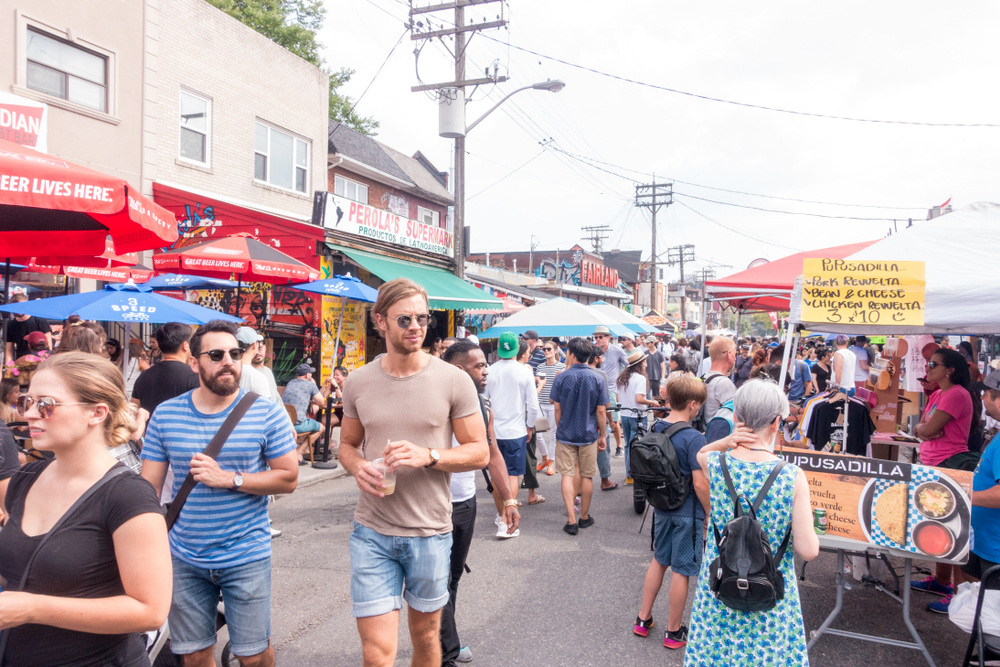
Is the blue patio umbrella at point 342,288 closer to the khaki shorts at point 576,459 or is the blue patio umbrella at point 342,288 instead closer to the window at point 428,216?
the khaki shorts at point 576,459

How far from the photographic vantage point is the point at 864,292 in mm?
4344

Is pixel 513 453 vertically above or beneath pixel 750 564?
beneath

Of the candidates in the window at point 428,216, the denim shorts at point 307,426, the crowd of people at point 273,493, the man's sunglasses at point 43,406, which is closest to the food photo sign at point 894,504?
the crowd of people at point 273,493

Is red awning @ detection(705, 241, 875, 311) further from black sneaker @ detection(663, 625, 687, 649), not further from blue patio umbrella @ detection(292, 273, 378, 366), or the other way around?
blue patio umbrella @ detection(292, 273, 378, 366)

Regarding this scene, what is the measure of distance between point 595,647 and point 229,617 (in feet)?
7.47

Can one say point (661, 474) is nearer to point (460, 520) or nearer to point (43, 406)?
point (460, 520)

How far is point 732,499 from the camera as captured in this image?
2785 millimetres

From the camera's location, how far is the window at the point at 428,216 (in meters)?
25.1

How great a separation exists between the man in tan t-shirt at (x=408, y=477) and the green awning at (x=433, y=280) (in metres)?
9.01

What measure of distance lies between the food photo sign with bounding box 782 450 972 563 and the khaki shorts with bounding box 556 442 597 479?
2.61 metres

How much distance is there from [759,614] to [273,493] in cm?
222

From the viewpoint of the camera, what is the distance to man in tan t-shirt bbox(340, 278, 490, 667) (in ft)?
8.75

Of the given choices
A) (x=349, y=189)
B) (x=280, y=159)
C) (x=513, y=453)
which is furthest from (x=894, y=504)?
(x=349, y=189)

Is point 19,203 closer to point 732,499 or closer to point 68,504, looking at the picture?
point 68,504
